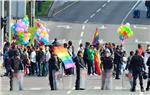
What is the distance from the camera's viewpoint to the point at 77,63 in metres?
30.2

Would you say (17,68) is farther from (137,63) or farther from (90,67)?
(90,67)

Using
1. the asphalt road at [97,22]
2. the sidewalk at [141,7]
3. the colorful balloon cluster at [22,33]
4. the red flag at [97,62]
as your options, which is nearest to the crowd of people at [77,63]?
the red flag at [97,62]

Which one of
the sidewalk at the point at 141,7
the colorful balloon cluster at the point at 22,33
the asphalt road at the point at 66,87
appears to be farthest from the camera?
the sidewalk at the point at 141,7

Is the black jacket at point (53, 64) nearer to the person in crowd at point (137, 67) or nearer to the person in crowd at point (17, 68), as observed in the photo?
the person in crowd at point (17, 68)

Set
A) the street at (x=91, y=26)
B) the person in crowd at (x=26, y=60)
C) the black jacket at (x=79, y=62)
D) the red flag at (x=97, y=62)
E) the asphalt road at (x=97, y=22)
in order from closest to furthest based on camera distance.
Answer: the black jacket at (x=79, y=62) → the street at (x=91, y=26) → the person in crowd at (x=26, y=60) → the red flag at (x=97, y=62) → the asphalt road at (x=97, y=22)

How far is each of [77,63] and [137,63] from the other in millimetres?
2375

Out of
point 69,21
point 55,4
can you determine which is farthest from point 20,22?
point 55,4

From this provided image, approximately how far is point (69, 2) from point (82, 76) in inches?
2299

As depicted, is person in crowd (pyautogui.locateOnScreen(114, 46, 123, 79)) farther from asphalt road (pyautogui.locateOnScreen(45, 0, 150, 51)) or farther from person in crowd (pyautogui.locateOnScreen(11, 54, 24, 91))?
asphalt road (pyautogui.locateOnScreen(45, 0, 150, 51))

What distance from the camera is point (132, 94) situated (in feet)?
93.3

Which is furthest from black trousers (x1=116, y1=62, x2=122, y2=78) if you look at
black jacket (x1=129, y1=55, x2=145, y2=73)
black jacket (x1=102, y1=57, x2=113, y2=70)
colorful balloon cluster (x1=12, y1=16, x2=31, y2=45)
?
colorful balloon cluster (x1=12, y1=16, x2=31, y2=45)

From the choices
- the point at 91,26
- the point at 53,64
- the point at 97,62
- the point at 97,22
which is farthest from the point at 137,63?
the point at 97,22

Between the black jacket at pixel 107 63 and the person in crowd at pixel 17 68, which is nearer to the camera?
the person in crowd at pixel 17 68

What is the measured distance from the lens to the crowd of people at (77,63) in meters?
29.7
